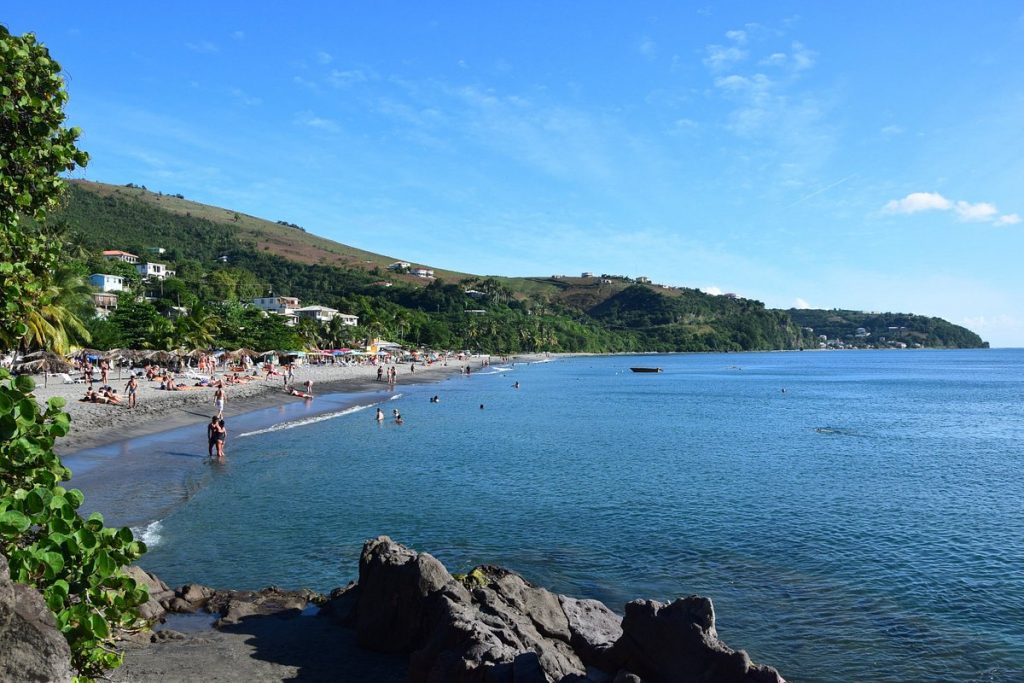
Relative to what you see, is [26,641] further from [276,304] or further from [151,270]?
[151,270]

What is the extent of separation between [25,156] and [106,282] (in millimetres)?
111064

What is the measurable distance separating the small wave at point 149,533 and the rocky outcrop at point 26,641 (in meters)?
15.0

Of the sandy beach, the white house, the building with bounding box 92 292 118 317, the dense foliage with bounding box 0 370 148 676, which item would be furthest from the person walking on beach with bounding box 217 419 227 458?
the white house

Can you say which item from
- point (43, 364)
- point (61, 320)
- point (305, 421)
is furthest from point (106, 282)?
point (305, 421)

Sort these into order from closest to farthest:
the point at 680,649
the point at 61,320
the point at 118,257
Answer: the point at 680,649 < the point at 61,320 < the point at 118,257

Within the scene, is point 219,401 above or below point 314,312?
below

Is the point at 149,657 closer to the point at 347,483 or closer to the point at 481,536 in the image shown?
the point at 481,536

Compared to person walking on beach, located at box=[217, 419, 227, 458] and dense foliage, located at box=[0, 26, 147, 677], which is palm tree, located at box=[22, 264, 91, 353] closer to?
person walking on beach, located at box=[217, 419, 227, 458]

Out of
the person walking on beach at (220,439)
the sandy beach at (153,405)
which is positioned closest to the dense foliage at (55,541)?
the person walking on beach at (220,439)

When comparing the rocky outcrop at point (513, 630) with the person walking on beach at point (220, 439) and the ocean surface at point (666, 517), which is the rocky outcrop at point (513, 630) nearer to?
the ocean surface at point (666, 517)

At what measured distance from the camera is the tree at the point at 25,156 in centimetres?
553

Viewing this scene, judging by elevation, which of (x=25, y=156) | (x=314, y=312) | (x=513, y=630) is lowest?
(x=513, y=630)

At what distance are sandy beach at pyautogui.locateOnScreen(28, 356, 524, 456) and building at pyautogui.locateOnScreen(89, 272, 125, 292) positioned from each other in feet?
131

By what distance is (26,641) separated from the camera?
14.6ft
